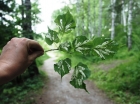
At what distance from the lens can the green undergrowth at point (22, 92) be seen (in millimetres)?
6012

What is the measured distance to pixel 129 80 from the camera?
270 inches

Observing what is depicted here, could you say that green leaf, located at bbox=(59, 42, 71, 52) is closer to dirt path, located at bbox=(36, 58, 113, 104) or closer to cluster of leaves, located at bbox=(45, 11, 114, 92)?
cluster of leaves, located at bbox=(45, 11, 114, 92)

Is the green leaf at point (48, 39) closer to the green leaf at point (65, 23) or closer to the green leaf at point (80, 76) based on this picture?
the green leaf at point (65, 23)

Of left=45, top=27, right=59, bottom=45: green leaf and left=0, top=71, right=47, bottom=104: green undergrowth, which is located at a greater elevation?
left=45, top=27, right=59, bottom=45: green leaf

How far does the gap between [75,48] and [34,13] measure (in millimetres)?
5732

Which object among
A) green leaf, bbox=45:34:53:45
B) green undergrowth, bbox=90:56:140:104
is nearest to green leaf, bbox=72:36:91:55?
green leaf, bbox=45:34:53:45

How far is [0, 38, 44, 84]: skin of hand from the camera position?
0.51 metres

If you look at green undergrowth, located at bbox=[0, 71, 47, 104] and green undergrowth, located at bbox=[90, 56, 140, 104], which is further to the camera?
green undergrowth, located at bbox=[0, 71, 47, 104]

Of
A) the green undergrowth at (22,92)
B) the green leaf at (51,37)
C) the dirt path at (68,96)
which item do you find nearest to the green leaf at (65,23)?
the green leaf at (51,37)

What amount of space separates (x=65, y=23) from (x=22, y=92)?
6.72 metres

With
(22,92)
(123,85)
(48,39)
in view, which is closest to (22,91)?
(22,92)

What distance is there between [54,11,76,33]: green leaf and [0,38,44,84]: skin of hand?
0.42ft

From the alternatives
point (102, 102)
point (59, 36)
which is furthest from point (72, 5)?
point (59, 36)

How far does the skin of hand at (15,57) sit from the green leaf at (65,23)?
0.42 feet
